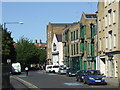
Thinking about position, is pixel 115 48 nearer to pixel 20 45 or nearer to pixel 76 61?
pixel 76 61

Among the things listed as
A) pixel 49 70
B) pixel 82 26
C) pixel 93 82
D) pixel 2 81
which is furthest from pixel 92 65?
pixel 2 81

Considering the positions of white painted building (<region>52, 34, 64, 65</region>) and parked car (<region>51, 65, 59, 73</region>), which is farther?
white painted building (<region>52, 34, 64, 65</region>)

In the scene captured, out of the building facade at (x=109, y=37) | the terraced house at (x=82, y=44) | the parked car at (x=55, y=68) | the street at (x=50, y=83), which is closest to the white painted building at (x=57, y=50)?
the terraced house at (x=82, y=44)

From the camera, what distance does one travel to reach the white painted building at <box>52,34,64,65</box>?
86.5 metres

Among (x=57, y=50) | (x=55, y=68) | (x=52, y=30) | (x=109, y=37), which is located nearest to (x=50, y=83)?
(x=109, y=37)

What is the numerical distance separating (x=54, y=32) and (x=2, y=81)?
83.1 meters

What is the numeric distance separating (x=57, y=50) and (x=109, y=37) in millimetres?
46258

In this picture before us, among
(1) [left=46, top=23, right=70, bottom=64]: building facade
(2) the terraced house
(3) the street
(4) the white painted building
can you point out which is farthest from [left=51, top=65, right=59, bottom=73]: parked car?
(3) the street

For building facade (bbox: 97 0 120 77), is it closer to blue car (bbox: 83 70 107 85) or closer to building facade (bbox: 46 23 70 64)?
blue car (bbox: 83 70 107 85)

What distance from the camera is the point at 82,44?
61.7 m

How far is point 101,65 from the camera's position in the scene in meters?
47.8

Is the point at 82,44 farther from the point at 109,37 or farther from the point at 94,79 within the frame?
the point at 94,79

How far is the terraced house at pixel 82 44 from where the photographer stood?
2177 inches

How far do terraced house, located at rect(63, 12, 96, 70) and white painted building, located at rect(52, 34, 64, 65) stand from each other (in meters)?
10.2
